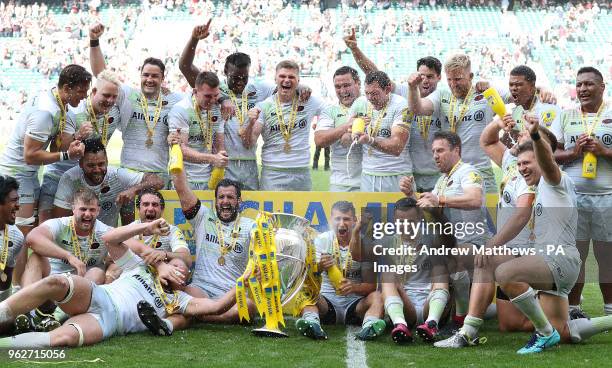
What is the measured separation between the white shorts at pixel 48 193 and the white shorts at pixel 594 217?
4438 millimetres

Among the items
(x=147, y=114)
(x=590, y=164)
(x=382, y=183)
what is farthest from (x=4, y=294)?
(x=590, y=164)

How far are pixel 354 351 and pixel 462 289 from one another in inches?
44.0

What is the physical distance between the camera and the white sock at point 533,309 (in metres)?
5.81

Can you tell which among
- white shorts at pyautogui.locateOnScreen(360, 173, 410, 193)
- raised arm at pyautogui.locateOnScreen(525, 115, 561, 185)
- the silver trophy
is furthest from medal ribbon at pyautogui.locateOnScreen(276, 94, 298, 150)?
raised arm at pyautogui.locateOnScreen(525, 115, 561, 185)

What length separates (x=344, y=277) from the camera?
22.6 ft

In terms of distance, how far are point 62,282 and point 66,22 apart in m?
29.4

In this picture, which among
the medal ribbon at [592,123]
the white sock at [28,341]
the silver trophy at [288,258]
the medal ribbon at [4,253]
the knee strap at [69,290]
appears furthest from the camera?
the medal ribbon at [592,123]

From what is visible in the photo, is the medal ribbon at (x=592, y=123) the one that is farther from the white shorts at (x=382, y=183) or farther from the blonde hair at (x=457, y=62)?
the white shorts at (x=382, y=183)

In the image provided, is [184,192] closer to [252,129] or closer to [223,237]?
[223,237]

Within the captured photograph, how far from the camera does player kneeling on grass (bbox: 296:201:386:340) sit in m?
6.80

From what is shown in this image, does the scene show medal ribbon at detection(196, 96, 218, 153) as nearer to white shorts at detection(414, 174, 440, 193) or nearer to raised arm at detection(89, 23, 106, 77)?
raised arm at detection(89, 23, 106, 77)

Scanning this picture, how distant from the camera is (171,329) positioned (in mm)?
6473

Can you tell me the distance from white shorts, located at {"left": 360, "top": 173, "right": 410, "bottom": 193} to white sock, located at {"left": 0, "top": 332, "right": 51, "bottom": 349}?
11.8ft

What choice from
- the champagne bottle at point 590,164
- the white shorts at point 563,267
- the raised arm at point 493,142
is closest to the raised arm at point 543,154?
the white shorts at point 563,267
